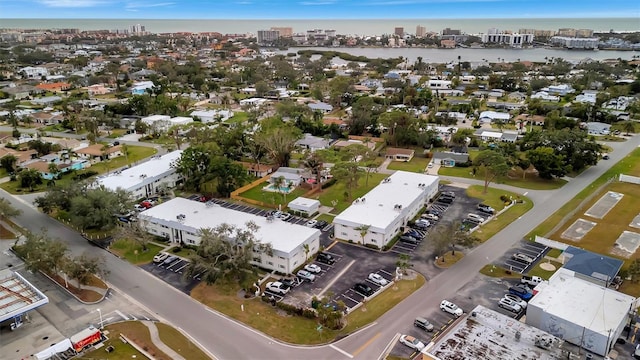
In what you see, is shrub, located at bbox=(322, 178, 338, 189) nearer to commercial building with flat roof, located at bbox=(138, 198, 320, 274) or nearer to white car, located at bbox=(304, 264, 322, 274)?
commercial building with flat roof, located at bbox=(138, 198, 320, 274)

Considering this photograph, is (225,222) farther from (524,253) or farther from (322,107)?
(322,107)

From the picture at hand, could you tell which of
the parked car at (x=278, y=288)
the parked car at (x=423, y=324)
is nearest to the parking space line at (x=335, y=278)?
the parked car at (x=278, y=288)

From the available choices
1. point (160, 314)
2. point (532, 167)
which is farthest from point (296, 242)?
point (532, 167)

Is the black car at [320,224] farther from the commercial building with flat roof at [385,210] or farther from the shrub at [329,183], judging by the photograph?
the shrub at [329,183]

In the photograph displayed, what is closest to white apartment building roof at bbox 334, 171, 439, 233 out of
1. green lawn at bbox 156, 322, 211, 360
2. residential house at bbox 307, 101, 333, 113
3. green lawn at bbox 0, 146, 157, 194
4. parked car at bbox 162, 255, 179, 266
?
parked car at bbox 162, 255, 179, 266

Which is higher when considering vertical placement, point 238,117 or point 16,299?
point 238,117

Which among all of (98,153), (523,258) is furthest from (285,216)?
(98,153)
